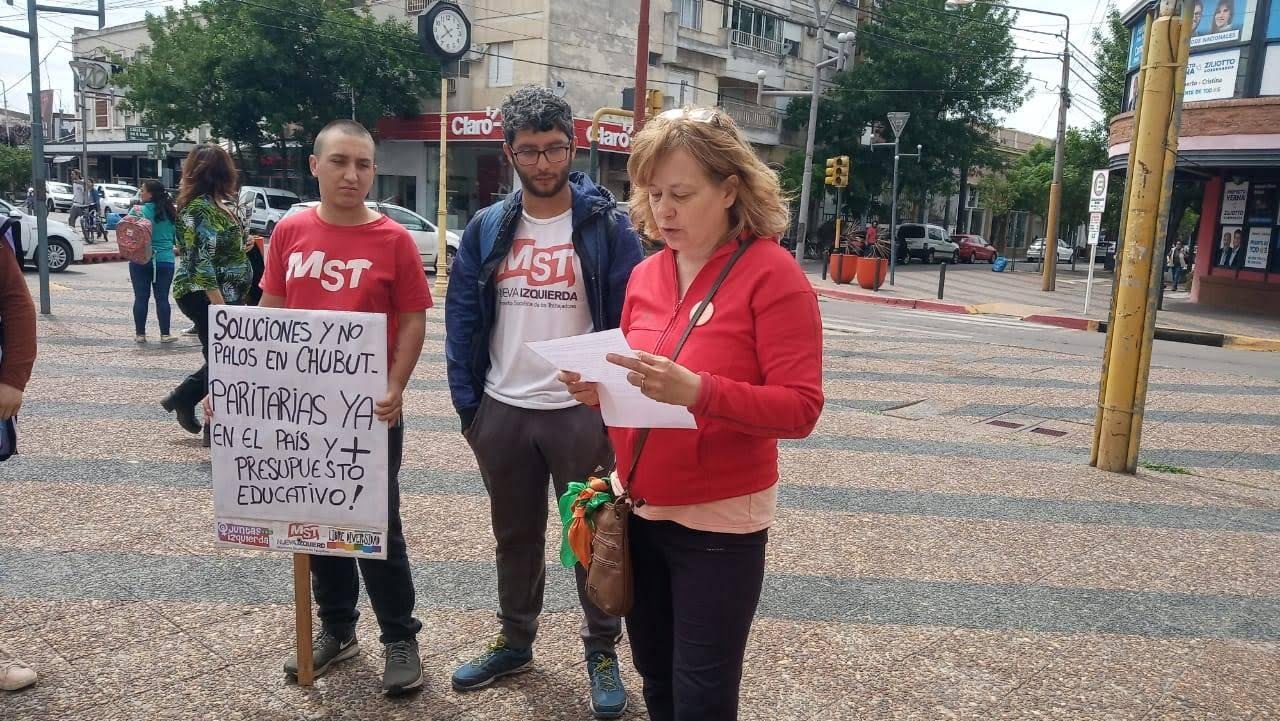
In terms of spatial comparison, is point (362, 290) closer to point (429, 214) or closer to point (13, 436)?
point (13, 436)

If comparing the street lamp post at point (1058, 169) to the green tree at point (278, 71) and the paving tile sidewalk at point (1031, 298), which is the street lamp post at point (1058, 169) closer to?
the paving tile sidewalk at point (1031, 298)

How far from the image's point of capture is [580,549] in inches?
98.7

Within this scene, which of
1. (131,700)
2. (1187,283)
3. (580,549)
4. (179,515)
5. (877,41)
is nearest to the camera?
(580,549)

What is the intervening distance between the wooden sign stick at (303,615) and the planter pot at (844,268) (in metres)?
23.5

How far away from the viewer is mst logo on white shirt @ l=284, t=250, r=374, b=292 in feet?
10.5

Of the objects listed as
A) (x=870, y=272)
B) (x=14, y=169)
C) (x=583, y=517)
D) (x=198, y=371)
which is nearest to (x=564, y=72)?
(x=870, y=272)

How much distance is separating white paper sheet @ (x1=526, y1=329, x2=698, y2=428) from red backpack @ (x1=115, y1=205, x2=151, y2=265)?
8.15 metres

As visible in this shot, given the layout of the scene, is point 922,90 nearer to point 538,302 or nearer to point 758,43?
point 758,43

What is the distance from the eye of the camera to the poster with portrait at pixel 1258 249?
70.4 ft

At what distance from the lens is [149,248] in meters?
9.16

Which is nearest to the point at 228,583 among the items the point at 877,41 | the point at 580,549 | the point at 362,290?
the point at 362,290

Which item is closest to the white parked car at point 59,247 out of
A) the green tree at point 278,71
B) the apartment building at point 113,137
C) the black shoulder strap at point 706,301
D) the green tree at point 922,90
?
the green tree at point 278,71

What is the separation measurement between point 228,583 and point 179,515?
3.24ft

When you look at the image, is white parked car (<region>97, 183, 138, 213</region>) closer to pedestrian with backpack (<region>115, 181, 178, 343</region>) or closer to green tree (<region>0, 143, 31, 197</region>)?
green tree (<region>0, 143, 31, 197</region>)
